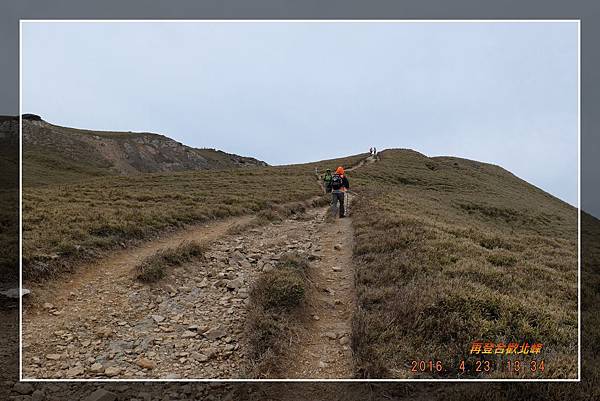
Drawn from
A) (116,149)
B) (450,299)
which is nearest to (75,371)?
(450,299)

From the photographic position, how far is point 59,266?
299 inches

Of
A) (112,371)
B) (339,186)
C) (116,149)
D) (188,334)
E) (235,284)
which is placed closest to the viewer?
(112,371)

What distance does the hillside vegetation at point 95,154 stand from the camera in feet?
208

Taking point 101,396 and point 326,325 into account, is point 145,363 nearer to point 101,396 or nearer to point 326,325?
point 101,396

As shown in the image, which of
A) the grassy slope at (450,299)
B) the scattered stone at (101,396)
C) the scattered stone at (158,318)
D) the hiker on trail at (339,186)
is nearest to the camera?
the scattered stone at (101,396)

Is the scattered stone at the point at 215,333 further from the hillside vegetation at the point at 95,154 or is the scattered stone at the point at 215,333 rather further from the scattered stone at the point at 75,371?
the hillside vegetation at the point at 95,154

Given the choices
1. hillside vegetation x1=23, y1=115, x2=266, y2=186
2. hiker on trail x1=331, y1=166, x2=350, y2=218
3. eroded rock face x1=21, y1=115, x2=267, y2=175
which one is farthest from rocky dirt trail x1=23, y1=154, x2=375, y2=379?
eroded rock face x1=21, y1=115, x2=267, y2=175

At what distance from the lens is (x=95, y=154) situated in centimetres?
8250

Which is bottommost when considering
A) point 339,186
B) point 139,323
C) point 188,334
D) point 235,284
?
point 188,334

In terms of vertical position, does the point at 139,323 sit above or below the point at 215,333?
above

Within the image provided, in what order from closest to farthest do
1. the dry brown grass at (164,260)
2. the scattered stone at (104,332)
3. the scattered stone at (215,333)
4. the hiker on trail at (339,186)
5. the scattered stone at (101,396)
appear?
the scattered stone at (101,396) < the scattered stone at (104,332) < the scattered stone at (215,333) < the dry brown grass at (164,260) < the hiker on trail at (339,186)

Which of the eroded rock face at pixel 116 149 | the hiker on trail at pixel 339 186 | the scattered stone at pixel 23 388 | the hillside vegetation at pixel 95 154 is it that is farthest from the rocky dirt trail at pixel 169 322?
the eroded rock face at pixel 116 149

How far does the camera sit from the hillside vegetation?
208ft

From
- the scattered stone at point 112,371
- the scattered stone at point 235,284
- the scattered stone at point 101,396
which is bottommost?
the scattered stone at point 101,396
